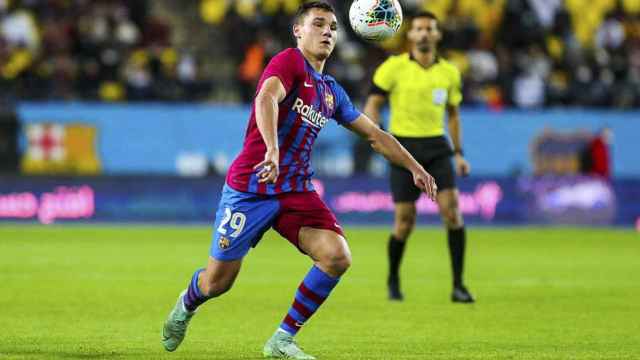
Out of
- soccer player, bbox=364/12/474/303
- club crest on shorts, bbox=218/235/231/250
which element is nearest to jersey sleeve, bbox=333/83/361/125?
club crest on shorts, bbox=218/235/231/250

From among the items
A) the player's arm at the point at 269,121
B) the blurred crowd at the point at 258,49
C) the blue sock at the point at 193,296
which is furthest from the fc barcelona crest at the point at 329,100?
the blurred crowd at the point at 258,49

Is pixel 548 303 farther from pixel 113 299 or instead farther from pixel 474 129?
pixel 474 129

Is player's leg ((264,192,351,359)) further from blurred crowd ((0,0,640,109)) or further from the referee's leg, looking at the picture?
blurred crowd ((0,0,640,109))

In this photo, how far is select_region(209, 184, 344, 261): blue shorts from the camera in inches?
337

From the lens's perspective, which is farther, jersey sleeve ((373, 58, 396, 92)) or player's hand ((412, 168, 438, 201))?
jersey sleeve ((373, 58, 396, 92))

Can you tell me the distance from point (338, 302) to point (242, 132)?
1327cm

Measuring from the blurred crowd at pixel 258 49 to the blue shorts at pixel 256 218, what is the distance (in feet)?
55.3

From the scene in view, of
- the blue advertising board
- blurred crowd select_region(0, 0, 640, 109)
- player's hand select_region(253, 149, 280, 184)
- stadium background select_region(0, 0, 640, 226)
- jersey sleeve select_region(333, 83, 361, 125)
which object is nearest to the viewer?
player's hand select_region(253, 149, 280, 184)

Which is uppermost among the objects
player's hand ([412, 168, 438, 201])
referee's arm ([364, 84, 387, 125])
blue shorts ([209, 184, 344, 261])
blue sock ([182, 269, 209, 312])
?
player's hand ([412, 168, 438, 201])

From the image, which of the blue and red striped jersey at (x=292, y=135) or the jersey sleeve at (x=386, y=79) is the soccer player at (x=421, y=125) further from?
the blue and red striped jersey at (x=292, y=135)

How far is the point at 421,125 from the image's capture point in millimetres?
13141

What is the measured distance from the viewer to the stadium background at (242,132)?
19.1 meters

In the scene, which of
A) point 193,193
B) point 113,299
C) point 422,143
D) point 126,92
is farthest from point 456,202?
point 126,92

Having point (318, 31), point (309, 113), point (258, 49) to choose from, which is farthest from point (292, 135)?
point (258, 49)
